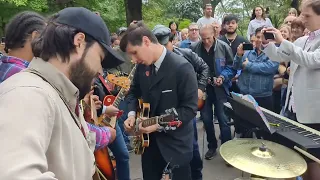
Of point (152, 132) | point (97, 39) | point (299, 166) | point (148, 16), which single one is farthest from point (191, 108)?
point (148, 16)

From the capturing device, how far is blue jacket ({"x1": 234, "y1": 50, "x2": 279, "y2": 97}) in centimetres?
471

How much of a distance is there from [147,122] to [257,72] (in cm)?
227

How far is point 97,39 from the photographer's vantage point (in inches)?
55.7

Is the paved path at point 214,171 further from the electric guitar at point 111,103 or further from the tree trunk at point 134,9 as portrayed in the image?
the tree trunk at point 134,9

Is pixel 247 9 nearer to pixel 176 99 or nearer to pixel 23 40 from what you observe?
pixel 176 99

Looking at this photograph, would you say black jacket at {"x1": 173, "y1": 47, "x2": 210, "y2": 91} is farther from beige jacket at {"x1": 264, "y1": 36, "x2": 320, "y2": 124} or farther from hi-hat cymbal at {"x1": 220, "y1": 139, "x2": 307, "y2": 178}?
hi-hat cymbal at {"x1": 220, "y1": 139, "x2": 307, "y2": 178}

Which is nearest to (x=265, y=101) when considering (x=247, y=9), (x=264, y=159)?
(x=264, y=159)

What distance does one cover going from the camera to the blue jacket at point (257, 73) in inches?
186

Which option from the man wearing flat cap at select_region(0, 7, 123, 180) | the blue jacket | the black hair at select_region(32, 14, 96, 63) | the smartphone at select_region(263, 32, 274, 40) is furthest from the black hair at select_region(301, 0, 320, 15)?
the black hair at select_region(32, 14, 96, 63)

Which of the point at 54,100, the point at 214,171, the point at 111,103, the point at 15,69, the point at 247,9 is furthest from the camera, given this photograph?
the point at 247,9

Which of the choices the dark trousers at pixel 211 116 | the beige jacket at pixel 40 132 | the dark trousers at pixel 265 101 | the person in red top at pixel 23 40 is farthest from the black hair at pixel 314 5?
the beige jacket at pixel 40 132

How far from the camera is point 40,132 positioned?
40.3 inches

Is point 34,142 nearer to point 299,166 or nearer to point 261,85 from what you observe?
point 299,166

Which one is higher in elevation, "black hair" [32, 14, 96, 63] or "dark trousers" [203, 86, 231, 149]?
"black hair" [32, 14, 96, 63]
